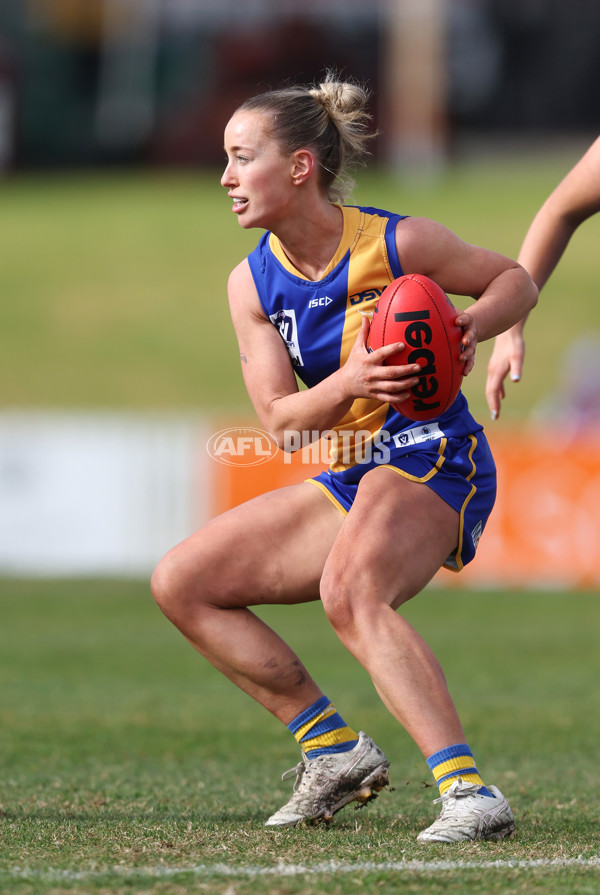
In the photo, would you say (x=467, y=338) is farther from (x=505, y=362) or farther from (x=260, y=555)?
(x=260, y=555)

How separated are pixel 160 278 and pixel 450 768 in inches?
1187

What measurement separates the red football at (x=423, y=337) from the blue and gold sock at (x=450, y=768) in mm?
976

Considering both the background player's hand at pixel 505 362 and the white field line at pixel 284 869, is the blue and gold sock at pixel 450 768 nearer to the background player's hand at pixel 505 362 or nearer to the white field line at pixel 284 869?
the white field line at pixel 284 869

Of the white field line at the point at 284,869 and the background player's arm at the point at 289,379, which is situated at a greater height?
Result: the background player's arm at the point at 289,379

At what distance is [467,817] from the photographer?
3717mm

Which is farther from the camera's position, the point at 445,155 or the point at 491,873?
the point at 445,155

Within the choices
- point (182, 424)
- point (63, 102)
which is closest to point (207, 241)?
point (63, 102)

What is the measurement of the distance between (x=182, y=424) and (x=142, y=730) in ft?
25.7

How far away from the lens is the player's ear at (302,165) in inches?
159

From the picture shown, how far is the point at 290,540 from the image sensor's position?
4.21 m

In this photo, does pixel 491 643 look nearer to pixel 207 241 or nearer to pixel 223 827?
pixel 223 827

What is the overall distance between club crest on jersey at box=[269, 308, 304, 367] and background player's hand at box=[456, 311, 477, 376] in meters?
0.53

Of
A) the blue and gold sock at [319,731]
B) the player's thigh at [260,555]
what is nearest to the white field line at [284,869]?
the blue and gold sock at [319,731]

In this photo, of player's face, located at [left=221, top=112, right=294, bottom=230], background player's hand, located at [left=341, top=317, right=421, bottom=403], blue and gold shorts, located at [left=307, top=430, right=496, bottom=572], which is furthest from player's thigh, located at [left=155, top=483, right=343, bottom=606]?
player's face, located at [left=221, top=112, right=294, bottom=230]
